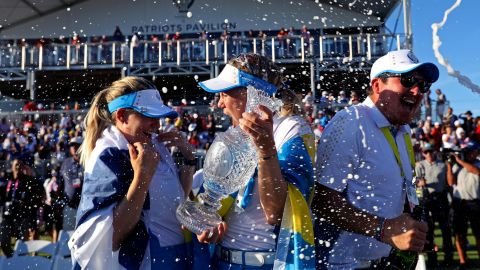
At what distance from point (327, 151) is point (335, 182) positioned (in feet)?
0.43

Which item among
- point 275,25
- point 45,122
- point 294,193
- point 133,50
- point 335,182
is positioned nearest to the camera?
point 294,193

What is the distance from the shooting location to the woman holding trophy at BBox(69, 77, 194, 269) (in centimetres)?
199

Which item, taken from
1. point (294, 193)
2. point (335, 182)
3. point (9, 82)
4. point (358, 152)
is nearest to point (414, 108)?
point (358, 152)

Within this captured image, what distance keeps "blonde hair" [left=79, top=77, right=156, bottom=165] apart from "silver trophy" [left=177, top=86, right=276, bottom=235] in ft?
2.31

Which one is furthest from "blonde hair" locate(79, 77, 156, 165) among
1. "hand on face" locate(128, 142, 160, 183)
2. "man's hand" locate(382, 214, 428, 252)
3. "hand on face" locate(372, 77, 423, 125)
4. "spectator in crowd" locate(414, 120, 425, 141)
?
"spectator in crowd" locate(414, 120, 425, 141)

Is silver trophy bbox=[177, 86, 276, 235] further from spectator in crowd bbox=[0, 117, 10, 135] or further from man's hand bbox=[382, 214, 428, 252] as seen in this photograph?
spectator in crowd bbox=[0, 117, 10, 135]

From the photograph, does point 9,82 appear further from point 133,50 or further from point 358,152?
point 358,152

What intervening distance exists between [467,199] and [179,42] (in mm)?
13357

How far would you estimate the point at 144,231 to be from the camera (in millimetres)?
2117

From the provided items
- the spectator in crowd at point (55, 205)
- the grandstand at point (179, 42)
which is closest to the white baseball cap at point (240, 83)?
the spectator in crowd at point (55, 205)

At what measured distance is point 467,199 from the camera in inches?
270

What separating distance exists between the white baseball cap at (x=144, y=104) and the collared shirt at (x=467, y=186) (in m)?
5.69

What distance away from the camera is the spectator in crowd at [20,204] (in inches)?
293

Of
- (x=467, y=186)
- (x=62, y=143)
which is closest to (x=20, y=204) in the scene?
(x=62, y=143)
